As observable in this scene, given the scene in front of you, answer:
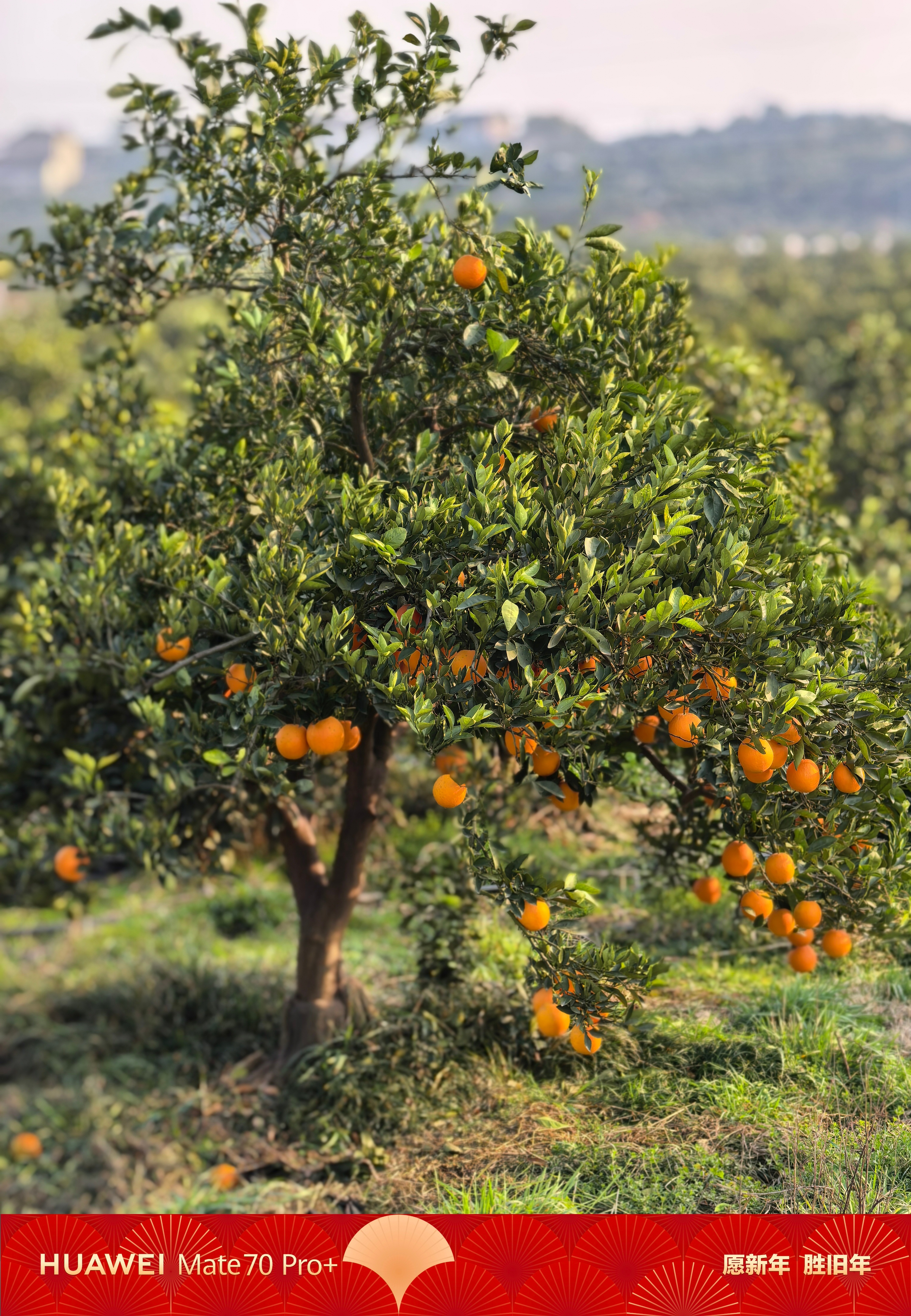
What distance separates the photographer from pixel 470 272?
2.68m

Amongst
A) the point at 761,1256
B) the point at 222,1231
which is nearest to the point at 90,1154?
the point at 222,1231

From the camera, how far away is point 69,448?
5.29 metres

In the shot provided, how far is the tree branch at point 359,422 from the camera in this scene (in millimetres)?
2875

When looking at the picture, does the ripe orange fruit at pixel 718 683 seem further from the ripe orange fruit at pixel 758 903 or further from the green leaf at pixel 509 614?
the ripe orange fruit at pixel 758 903

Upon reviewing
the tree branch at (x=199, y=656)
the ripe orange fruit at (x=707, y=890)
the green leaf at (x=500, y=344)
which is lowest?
the ripe orange fruit at (x=707, y=890)

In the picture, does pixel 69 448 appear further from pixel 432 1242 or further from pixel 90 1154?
pixel 432 1242

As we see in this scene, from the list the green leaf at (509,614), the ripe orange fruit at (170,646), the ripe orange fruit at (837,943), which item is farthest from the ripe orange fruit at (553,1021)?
the ripe orange fruit at (170,646)

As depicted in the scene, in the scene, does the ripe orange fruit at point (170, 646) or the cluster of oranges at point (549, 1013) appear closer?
the cluster of oranges at point (549, 1013)

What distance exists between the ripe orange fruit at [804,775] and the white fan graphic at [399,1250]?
146 centimetres

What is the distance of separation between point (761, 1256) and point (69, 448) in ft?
16.0

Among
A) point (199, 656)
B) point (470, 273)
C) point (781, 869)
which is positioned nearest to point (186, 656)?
point (199, 656)

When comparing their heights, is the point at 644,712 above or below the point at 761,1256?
above

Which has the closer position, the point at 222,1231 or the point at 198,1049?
the point at 222,1231

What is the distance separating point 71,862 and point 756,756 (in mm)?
2476
